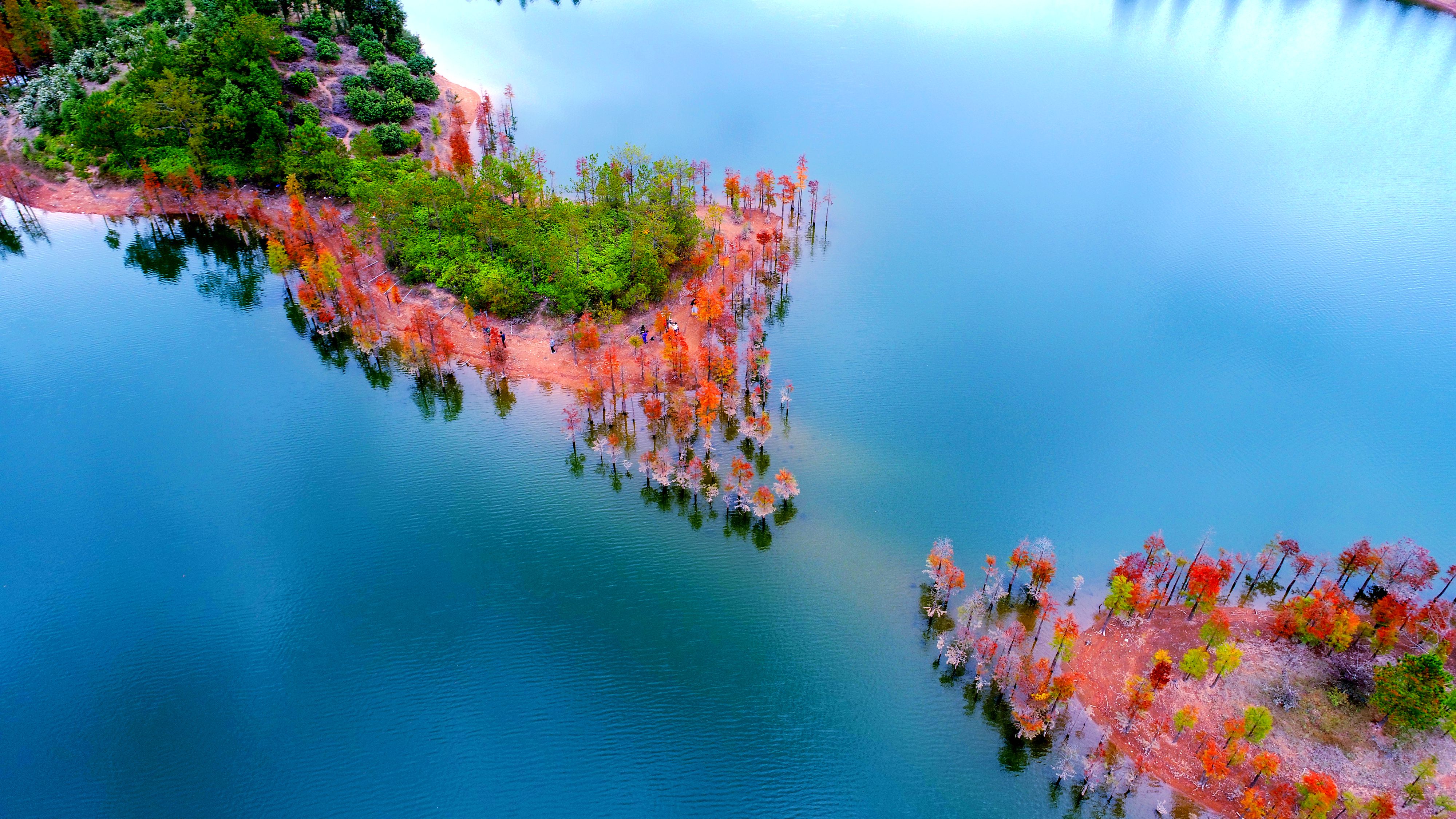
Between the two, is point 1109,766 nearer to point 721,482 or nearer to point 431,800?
point 721,482

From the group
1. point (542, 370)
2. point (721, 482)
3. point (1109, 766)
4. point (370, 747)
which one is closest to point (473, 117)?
point (542, 370)

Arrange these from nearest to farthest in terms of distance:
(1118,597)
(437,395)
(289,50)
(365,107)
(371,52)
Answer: (1118,597) < (437,395) < (365,107) < (289,50) < (371,52)

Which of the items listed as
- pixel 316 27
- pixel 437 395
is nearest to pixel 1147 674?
pixel 437 395

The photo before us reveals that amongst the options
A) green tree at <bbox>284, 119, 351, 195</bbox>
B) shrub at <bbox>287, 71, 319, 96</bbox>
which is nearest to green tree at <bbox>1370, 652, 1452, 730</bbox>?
green tree at <bbox>284, 119, 351, 195</bbox>

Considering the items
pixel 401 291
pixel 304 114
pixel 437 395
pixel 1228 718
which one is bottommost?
pixel 1228 718

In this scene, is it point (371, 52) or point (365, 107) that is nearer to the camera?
point (365, 107)

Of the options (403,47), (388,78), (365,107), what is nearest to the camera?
(365,107)

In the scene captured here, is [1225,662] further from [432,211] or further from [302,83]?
[302,83]

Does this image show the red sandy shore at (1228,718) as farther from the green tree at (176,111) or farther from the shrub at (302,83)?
the shrub at (302,83)

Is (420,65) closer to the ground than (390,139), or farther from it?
farther from it
